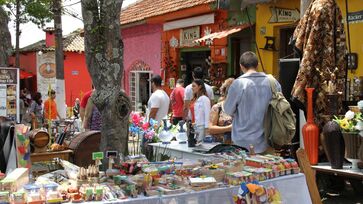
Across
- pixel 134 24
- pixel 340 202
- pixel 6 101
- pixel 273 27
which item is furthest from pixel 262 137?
pixel 134 24

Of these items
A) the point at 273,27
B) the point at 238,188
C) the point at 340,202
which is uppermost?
the point at 273,27

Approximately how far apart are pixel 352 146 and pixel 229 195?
2024 millimetres

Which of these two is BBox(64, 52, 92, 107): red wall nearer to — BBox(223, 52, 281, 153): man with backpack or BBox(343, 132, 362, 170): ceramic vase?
BBox(223, 52, 281, 153): man with backpack

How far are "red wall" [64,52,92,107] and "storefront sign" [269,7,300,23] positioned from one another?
63.8 feet

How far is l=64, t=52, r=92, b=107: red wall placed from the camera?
28.6m

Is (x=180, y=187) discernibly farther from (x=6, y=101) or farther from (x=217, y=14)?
(x=217, y=14)

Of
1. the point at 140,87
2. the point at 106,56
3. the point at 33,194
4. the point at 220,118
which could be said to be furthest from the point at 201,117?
the point at 140,87

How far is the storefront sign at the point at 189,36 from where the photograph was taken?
45.1 ft

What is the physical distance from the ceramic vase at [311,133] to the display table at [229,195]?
4.90ft

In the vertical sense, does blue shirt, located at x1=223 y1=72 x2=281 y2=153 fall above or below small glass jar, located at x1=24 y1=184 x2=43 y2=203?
above

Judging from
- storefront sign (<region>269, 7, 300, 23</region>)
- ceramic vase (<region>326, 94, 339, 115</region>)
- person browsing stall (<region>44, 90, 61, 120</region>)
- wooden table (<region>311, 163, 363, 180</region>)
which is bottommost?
wooden table (<region>311, 163, 363, 180</region>)

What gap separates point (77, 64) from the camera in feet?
95.0

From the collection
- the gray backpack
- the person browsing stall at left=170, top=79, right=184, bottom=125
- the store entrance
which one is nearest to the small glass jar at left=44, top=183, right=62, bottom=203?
the gray backpack

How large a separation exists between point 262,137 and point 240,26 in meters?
7.25
